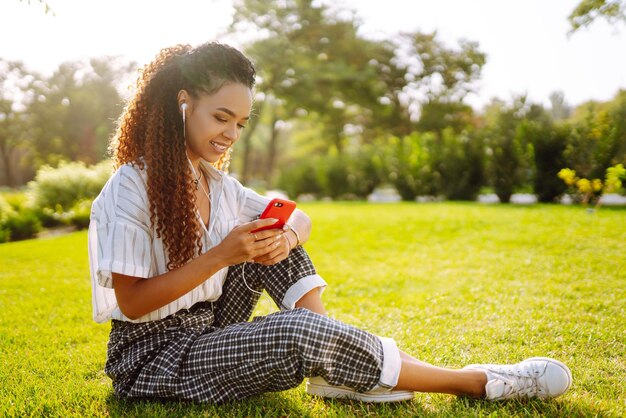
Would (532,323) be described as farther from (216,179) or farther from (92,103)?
(92,103)

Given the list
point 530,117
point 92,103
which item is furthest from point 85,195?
point 92,103

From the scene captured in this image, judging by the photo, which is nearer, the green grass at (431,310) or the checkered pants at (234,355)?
the checkered pants at (234,355)

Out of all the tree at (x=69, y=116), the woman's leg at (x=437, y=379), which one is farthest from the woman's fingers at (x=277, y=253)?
the tree at (x=69, y=116)

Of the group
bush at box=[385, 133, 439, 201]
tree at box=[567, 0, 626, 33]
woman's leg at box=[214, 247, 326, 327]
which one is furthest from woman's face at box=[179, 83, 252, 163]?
bush at box=[385, 133, 439, 201]

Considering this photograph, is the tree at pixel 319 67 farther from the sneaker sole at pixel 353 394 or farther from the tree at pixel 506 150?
the sneaker sole at pixel 353 394

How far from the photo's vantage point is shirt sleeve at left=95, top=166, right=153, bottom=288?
74.5 inches

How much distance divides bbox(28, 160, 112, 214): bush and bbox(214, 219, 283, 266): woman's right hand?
1011 cm

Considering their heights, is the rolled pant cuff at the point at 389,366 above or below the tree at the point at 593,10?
below

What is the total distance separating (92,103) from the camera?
40.8 meters

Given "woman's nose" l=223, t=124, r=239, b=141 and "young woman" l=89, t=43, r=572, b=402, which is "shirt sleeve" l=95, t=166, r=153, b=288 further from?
"woman's nose" l=223, t=124, r=239, b=141

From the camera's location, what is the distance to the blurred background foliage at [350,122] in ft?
34.7

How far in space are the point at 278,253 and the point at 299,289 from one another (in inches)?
9.8

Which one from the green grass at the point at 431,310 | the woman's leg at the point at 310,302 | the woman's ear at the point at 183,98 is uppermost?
the woman's ear at the point at 183,98

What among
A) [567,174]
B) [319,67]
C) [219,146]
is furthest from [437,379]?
[319,67]
